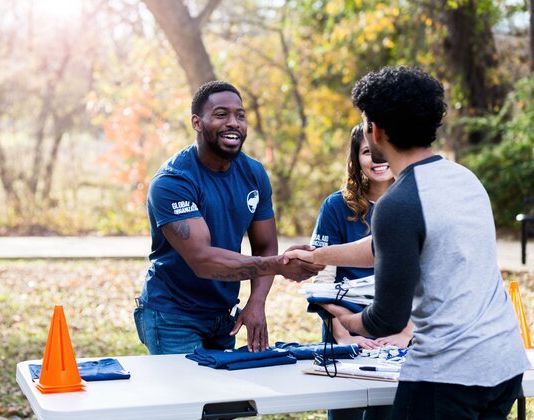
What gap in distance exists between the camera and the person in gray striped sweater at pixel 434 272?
2.94m

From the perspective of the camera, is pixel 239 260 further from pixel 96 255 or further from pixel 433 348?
pixel 96 255

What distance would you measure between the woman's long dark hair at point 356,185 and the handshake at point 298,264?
437mm

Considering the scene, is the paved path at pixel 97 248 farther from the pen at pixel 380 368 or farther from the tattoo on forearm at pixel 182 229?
the pen at pixel 380 368

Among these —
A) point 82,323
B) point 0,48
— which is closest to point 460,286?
point 82,323

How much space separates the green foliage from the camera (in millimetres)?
15055

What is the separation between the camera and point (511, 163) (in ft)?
51.0

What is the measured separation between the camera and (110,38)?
75.0 feet

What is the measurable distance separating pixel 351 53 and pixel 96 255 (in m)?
6.95

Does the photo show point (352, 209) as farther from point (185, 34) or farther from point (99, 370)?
point (185, 34)

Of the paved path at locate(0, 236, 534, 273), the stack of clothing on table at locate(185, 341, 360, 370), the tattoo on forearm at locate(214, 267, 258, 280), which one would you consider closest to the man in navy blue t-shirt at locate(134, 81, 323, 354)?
the tattoo on forearm at locate(214, 267, 258, 280)

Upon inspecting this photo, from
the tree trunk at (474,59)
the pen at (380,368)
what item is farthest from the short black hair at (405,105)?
the tree trunk at (474,59)

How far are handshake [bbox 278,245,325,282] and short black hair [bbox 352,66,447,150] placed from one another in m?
1.07

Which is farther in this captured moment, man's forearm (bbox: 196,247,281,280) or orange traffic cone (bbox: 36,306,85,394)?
man's forearm (bbox: 196,247,281,280)

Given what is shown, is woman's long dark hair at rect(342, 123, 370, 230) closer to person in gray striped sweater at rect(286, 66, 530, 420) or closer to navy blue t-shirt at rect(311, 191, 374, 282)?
navy blue t-shirt at rect(311, 191, 374, 282)
